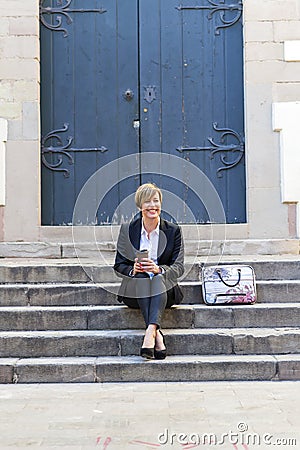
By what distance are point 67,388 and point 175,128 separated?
11.8ft

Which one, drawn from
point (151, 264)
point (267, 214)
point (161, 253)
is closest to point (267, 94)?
point (267, 214)

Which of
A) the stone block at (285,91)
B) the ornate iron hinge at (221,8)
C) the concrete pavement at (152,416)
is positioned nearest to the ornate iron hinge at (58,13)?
the ornate iron hinge at (221,8)

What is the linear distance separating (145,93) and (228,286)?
111 inches

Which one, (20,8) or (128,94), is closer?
(20,8)

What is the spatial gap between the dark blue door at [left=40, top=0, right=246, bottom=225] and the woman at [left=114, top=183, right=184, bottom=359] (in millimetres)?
2206

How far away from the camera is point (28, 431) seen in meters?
3.68

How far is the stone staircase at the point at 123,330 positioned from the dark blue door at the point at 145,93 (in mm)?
1650

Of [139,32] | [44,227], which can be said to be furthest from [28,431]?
[139,32]

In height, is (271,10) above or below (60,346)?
above

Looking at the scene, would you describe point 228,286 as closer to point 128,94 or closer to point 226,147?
point 226,147

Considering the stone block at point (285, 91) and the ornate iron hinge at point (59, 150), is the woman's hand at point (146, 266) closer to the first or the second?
the ornate iron hinge at point (59, 150)

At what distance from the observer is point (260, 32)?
729cm

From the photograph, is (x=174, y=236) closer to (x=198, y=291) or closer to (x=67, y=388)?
(x=198, y=291)

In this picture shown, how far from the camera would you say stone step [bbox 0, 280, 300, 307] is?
18.3 ft
